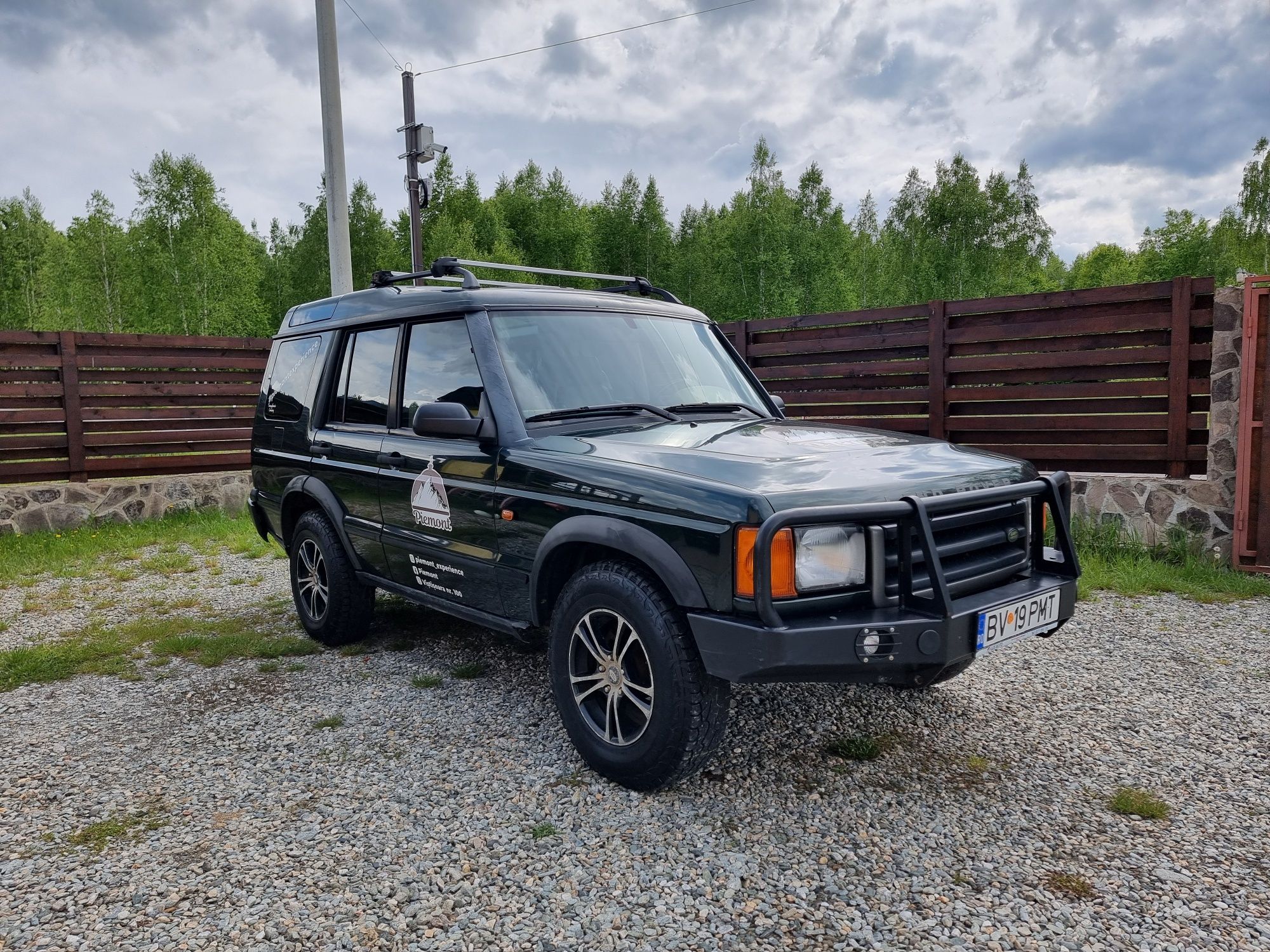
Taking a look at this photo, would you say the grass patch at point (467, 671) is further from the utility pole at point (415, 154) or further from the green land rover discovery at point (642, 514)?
the utility pole at point (415, 154)

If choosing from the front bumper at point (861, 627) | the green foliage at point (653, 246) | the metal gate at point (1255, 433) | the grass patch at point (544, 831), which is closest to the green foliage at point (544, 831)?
the grass patch at point (544, 831)

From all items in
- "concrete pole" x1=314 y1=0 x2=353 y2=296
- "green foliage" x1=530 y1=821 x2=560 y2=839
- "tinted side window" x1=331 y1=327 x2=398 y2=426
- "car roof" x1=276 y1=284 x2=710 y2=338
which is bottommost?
"green foliage" x1=530 y1=821 x2=560 y2=839

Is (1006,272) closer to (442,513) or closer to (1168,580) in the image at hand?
(1168,580)

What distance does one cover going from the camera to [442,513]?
3916 mm

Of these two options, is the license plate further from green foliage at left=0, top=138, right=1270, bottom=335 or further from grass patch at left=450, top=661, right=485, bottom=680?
green foliage at left=0, top=138, right=1270, bottom=335

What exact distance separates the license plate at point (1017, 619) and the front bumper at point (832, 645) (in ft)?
0.19

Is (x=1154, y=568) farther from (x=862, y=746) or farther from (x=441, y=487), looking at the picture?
(x=441, y=487)

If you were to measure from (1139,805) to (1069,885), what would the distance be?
2.19 feet

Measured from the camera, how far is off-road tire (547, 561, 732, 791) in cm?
281

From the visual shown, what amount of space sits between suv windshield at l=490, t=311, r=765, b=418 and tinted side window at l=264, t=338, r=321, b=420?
6.08 feet

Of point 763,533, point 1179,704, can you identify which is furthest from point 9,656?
point 1179,704

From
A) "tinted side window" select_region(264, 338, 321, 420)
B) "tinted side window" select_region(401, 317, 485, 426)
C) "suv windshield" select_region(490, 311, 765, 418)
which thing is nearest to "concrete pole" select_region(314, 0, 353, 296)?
"tinted side window" select_region(264, 338, 321, 420)

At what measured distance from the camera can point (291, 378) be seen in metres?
5.32

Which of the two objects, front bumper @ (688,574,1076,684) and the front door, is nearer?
front bumper @ (688,574,1076,684)
